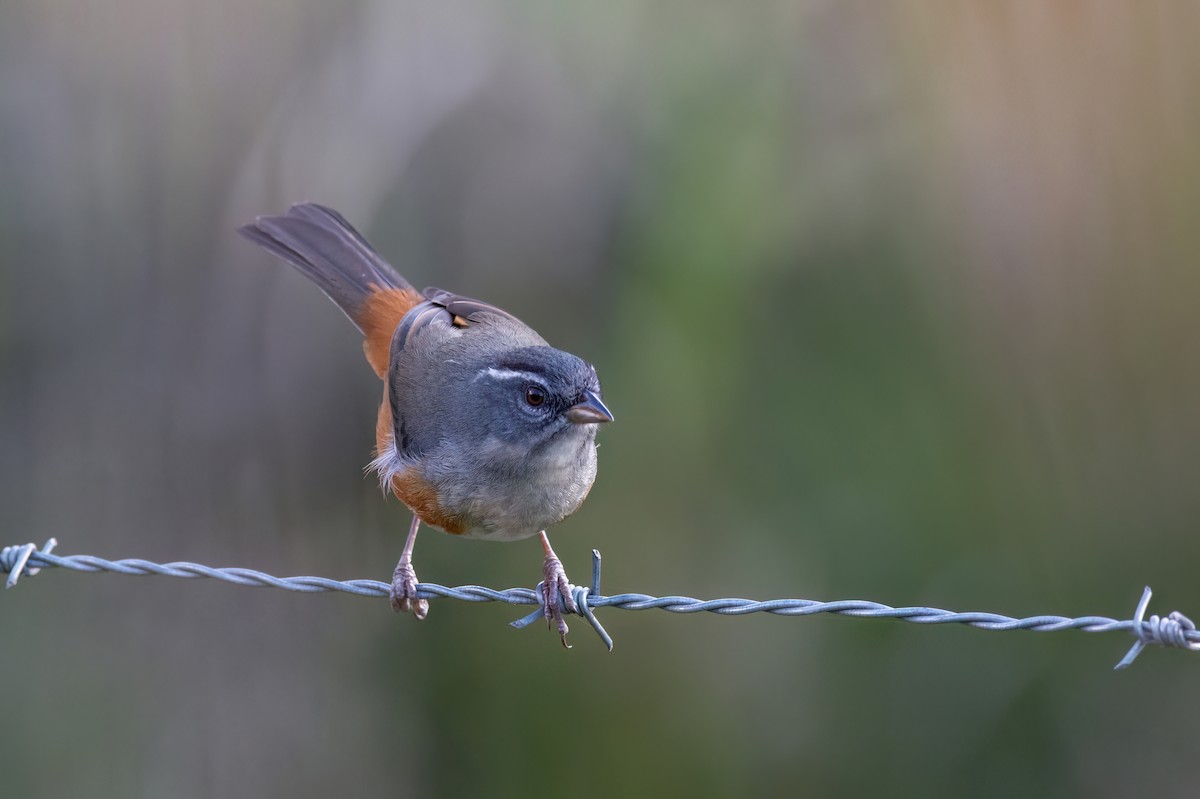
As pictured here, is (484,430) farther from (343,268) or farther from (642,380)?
(642,380)

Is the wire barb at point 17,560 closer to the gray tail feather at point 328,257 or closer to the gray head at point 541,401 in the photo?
the gray head at point 541,401

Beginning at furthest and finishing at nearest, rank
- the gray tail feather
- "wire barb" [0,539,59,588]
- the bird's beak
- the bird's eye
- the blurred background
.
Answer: the blurred background
the gray tail feather
the bird's eye
the bird's beak
"wire barb" [0,539,59,588]

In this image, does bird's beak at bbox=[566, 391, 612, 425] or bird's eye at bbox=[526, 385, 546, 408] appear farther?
bird's eye at bbox=[526, 385, 546, 408]

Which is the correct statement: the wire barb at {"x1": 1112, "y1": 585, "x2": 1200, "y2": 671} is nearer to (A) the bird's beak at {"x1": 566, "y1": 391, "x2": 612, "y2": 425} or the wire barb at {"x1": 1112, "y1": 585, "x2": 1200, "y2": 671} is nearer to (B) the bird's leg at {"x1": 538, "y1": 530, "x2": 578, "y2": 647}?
(A) the bird's beak at {"x1": 566, "y1": 391, "x2": 612, "y2": 425}

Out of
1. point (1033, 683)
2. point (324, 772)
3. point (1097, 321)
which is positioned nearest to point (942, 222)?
point (1097, 321)

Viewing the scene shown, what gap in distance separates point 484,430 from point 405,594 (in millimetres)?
864

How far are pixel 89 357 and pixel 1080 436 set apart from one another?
5.66 m

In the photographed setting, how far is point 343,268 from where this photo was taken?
5879 mm

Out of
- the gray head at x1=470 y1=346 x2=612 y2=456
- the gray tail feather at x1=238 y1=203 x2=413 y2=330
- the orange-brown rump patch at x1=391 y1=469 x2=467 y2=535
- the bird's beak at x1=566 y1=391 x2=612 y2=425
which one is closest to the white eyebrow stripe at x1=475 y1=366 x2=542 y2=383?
the gray head at x1=470 y1=346 x2=612 y2=456

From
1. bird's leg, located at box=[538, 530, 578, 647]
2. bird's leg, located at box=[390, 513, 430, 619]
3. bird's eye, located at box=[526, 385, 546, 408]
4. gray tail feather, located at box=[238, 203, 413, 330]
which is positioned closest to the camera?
bird's eye, located at box=[526, 385, 546, 408]

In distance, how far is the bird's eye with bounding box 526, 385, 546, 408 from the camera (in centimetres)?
444

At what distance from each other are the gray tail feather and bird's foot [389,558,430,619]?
1.46 metres

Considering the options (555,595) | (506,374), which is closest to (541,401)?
(506,374)

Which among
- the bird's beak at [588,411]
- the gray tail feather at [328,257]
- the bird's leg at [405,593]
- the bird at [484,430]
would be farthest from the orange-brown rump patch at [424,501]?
the gray tail feather at [328,257]
